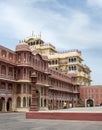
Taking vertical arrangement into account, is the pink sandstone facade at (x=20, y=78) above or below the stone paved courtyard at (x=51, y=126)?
above

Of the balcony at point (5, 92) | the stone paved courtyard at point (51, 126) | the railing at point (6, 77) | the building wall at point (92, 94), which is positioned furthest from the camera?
the building wall at point (92, 94)

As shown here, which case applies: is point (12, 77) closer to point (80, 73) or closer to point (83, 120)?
point (83, 120)

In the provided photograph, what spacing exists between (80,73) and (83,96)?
739 centimetres

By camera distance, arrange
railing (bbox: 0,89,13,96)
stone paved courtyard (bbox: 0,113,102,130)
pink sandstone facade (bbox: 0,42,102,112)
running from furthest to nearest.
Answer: pink sandstone facade (bbox: 0,42,102,112)
railing (bbox: 0,89,13,96)
stone paved courtyard (bbox: 0,113,102,130)

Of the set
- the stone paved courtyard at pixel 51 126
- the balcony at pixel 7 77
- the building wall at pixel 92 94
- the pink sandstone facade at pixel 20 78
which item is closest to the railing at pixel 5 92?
the pink sandstone facade at pixel 20 78

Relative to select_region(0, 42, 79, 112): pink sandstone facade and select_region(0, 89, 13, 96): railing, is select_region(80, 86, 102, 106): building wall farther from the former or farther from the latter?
select_region(0, 89, 13, 96): railing

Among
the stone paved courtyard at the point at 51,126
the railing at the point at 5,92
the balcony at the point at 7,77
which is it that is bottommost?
the stone paved courtyard at the point at 51,126

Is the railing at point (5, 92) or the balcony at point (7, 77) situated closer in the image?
the balcony at point (7, 77)

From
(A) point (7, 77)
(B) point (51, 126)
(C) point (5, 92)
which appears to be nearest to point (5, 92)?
(C) point (5, 92)

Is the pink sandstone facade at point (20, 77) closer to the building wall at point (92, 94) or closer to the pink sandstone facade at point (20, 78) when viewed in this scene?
the pink sandstone facade at point (20, 78)

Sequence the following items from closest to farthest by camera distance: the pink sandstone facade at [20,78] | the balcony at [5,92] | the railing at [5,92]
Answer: the balcony at [5,92] < the railing at [5,92] < the pink sandstone facade at [20,78]

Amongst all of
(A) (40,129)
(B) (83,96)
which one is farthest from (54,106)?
(A) (40,129)

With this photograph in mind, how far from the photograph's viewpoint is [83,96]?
265 feet

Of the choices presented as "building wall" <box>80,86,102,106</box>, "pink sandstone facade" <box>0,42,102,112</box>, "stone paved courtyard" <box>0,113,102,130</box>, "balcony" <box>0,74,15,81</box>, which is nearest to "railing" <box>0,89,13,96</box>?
"pink sandstone facade" <box>0,42,102,112</box>
